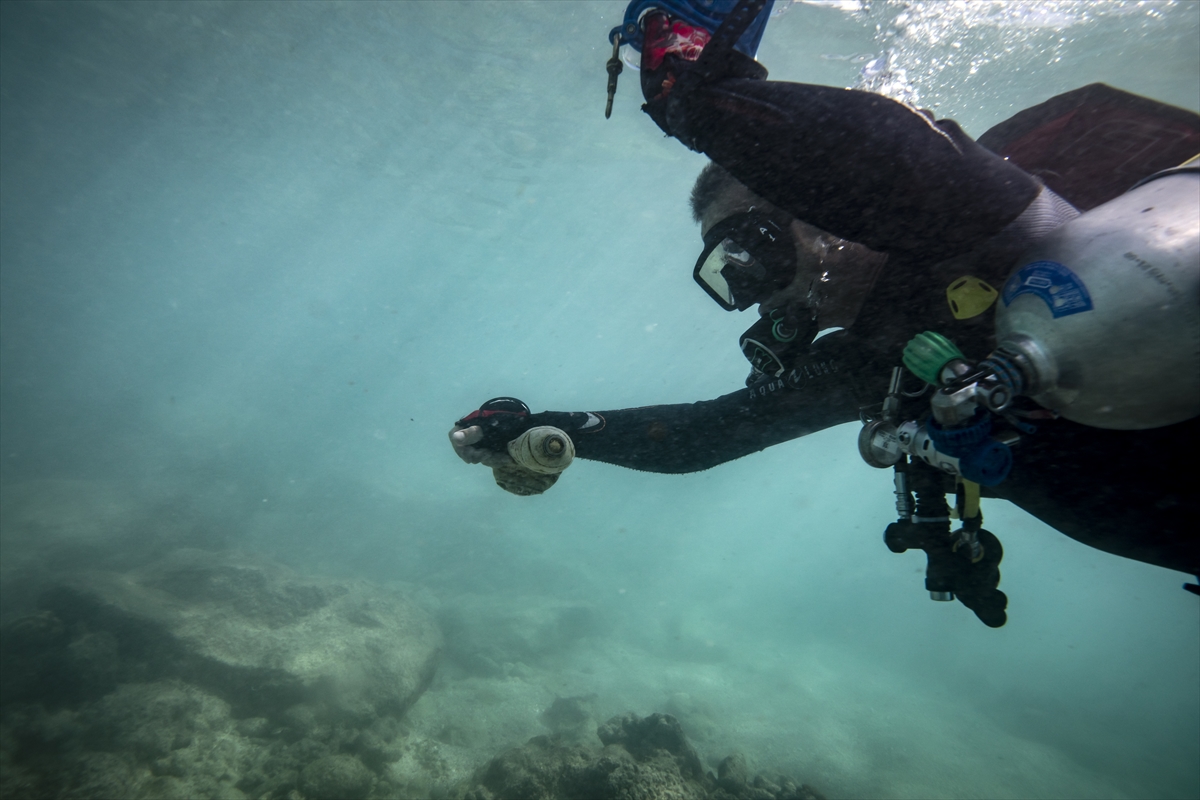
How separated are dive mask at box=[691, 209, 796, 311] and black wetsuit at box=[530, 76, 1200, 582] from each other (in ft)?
1.47

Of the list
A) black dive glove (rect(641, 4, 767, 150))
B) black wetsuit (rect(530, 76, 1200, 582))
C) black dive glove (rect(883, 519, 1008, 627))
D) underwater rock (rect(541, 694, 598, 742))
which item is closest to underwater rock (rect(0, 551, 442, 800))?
underwater rock (rect(541, 694, 598, 742))

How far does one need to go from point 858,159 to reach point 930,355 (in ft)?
1.95

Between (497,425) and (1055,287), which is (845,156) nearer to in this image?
(1055,287)

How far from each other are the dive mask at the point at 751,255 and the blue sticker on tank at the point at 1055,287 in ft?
3.13

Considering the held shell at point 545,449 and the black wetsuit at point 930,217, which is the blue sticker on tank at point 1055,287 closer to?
the black wetsuit at point 930,217

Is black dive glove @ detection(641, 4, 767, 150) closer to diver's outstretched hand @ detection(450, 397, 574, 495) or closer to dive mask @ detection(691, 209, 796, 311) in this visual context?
dive mask @ detection(691, 209, 796, 311)

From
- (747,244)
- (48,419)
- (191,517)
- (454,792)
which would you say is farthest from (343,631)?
(48,419)

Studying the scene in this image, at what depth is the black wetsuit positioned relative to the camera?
1.44 metres

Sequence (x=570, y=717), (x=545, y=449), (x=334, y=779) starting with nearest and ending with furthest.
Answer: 1. (x=545, y=449)
2. (x=334, y=779)
3. (x=570, y=717)

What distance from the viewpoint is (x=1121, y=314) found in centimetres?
120

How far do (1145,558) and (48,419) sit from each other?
50804 millimetres

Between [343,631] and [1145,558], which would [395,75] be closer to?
[343,631]

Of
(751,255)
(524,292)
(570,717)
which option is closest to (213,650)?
(570,717)

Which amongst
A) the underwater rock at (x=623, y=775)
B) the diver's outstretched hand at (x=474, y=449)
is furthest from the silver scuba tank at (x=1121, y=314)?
the underwater rock at (x=623, y=775)
